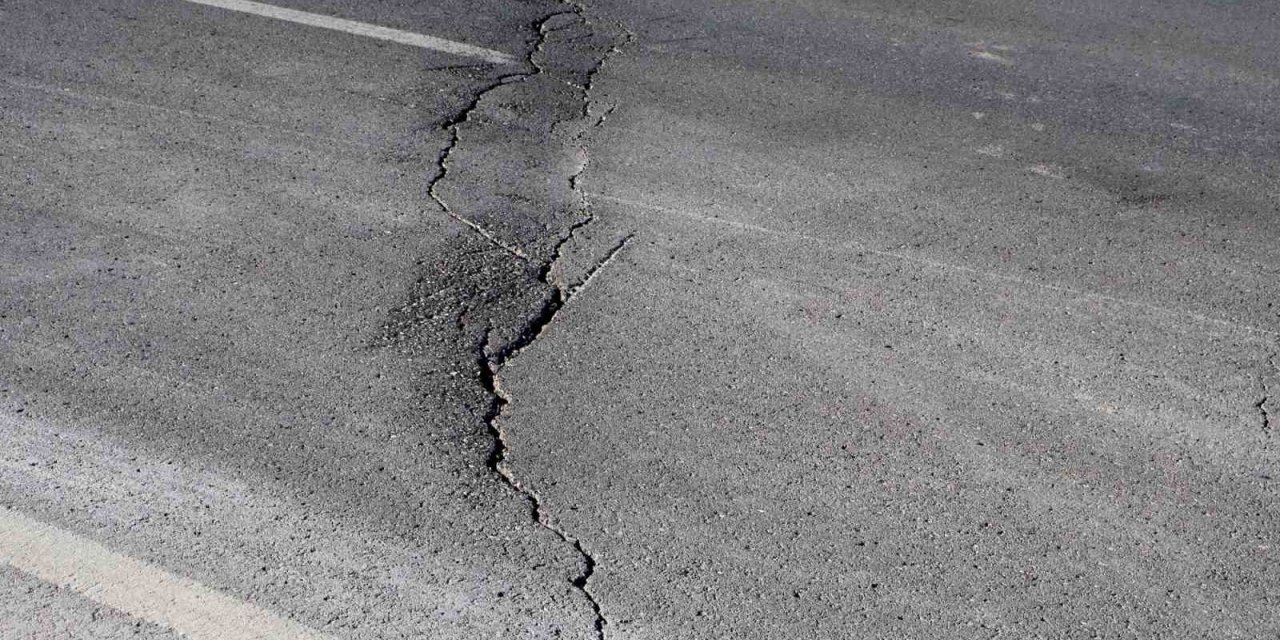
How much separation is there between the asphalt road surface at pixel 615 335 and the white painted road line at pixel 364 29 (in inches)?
0.9

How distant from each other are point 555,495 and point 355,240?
1.89m

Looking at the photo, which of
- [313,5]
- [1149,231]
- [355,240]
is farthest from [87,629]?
[313,5]

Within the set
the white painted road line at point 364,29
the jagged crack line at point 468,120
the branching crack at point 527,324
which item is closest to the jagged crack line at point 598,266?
the branching crack at point 527,324

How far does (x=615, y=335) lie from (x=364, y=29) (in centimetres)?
367

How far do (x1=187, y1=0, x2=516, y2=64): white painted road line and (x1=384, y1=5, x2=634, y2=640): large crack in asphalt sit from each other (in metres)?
1.08

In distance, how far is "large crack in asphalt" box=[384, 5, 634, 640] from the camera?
4152 millimetres

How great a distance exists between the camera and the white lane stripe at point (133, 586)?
346cm

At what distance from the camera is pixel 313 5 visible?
320 inches

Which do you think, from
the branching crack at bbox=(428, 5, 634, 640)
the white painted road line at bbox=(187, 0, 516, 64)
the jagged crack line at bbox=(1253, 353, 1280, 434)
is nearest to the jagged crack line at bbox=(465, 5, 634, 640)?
the branching crack at bbox=(428, 5, 634, 640)

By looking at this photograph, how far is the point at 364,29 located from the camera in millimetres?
7832

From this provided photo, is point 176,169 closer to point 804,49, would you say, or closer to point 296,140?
point 296,140

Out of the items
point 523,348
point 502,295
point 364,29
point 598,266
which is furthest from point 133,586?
point 364,29

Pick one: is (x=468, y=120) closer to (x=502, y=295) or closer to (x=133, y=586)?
(x=502, y=295)

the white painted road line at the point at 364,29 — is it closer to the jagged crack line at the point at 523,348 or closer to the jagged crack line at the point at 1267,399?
the jagged crack line at the point at 523,348
